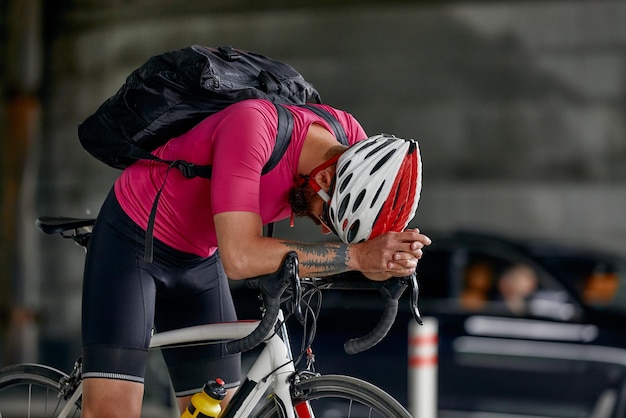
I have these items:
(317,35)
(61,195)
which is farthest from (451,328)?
(61,195)

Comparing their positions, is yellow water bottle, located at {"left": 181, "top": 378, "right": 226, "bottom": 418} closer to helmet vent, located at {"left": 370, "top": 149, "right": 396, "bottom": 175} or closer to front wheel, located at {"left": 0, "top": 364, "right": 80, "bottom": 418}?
front wheel, located at {"left": 0, "top": 364, "right": 80, "bottom": 418}

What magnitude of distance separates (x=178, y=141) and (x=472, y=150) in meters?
6.92

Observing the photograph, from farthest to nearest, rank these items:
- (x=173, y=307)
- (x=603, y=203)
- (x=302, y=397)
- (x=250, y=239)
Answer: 1. (x=603, y=203)
2. (x=173, y=307)
3. (x=302, y=397)
4. (x=250, y=239)

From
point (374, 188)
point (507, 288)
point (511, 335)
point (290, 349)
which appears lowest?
point (290, 349)

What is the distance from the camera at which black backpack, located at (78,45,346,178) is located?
9.29 ft

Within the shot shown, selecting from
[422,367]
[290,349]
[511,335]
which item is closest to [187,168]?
[290,349]

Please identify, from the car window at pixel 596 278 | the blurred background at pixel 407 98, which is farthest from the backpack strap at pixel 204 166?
the blurred background at pixel 407 98

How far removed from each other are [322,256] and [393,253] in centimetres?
20

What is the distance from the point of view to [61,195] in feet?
34.9

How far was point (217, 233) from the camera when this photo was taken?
2660 millimetres

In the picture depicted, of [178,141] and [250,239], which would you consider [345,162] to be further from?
[178,141]

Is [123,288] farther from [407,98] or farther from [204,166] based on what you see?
[407,98]

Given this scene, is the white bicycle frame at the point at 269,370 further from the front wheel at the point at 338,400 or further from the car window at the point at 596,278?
the car window at the point at 596,278

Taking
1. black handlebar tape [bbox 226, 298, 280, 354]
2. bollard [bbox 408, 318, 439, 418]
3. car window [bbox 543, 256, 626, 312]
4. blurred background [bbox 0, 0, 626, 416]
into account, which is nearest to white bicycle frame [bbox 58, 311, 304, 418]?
black handlebar tape [bbox 226, 298, 280, 354]
